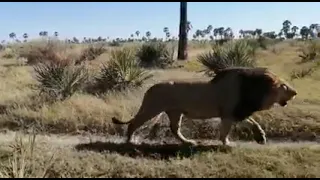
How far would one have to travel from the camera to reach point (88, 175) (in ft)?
26.6

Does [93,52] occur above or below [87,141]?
above

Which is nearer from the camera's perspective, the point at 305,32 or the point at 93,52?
the point at 93,52

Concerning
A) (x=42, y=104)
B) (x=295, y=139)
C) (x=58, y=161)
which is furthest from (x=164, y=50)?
(x=58, y=161)

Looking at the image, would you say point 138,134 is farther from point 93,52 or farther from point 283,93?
point 93,52

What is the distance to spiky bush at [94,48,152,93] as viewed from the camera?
1516 centimetres

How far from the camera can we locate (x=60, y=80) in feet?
46.6

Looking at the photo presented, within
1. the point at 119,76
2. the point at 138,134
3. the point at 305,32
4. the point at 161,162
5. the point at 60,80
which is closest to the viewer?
the point at 161,162

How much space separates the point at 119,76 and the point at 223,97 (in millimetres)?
6150

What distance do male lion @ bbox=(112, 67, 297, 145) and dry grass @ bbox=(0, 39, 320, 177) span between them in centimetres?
75

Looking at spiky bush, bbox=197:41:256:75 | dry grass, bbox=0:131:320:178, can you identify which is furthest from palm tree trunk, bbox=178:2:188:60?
dry grass, bbox=0:131:320:178

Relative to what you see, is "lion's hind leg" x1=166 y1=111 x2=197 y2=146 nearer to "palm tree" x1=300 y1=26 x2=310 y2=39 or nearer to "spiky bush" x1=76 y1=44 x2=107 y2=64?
"spiky bush" x1=76 y1=44 x2=107 y2=64

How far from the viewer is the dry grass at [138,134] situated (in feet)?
26.7

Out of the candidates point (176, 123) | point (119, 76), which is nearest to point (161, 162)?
point (176, 123)

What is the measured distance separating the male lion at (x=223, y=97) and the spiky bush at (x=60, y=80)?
14.0 ft
